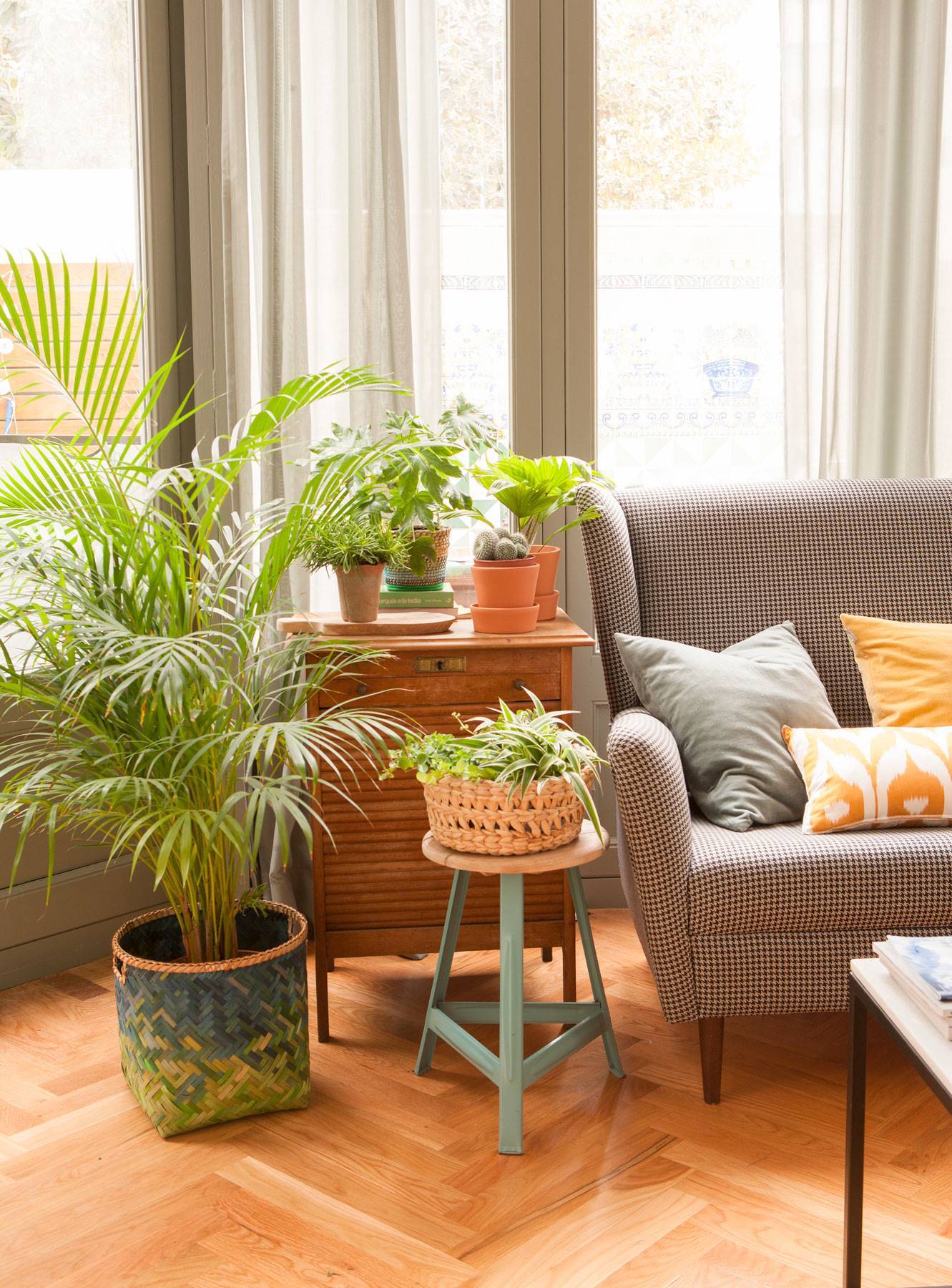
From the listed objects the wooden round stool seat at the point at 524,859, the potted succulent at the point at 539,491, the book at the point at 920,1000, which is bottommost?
the wooden round stool seat at the point at 524,859

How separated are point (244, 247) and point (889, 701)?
1642mm

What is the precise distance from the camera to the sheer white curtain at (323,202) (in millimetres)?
2633

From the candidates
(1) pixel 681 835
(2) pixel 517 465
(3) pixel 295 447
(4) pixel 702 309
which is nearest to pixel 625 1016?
(1) pixel 681 835

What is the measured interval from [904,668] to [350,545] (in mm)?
1068

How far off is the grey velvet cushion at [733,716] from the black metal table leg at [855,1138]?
685 millimetres

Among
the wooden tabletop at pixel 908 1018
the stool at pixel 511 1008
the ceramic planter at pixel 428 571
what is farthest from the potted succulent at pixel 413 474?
the wooden tabletop at pixel 908 1018

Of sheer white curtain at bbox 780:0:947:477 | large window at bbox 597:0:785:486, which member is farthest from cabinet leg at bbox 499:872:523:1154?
sheer white curtain at bbox 780:0:947:477

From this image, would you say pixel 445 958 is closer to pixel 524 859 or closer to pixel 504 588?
pixel 524 859

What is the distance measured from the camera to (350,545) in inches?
89.2

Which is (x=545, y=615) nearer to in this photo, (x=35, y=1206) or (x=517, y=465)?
(x=517, y=465)

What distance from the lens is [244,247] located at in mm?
2670

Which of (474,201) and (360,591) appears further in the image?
(474,201)

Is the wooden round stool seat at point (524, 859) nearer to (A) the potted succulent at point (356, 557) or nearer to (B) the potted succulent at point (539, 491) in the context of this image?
(A) the potted succulent at point (356, 557)

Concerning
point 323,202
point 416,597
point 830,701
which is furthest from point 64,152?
point 830,701
